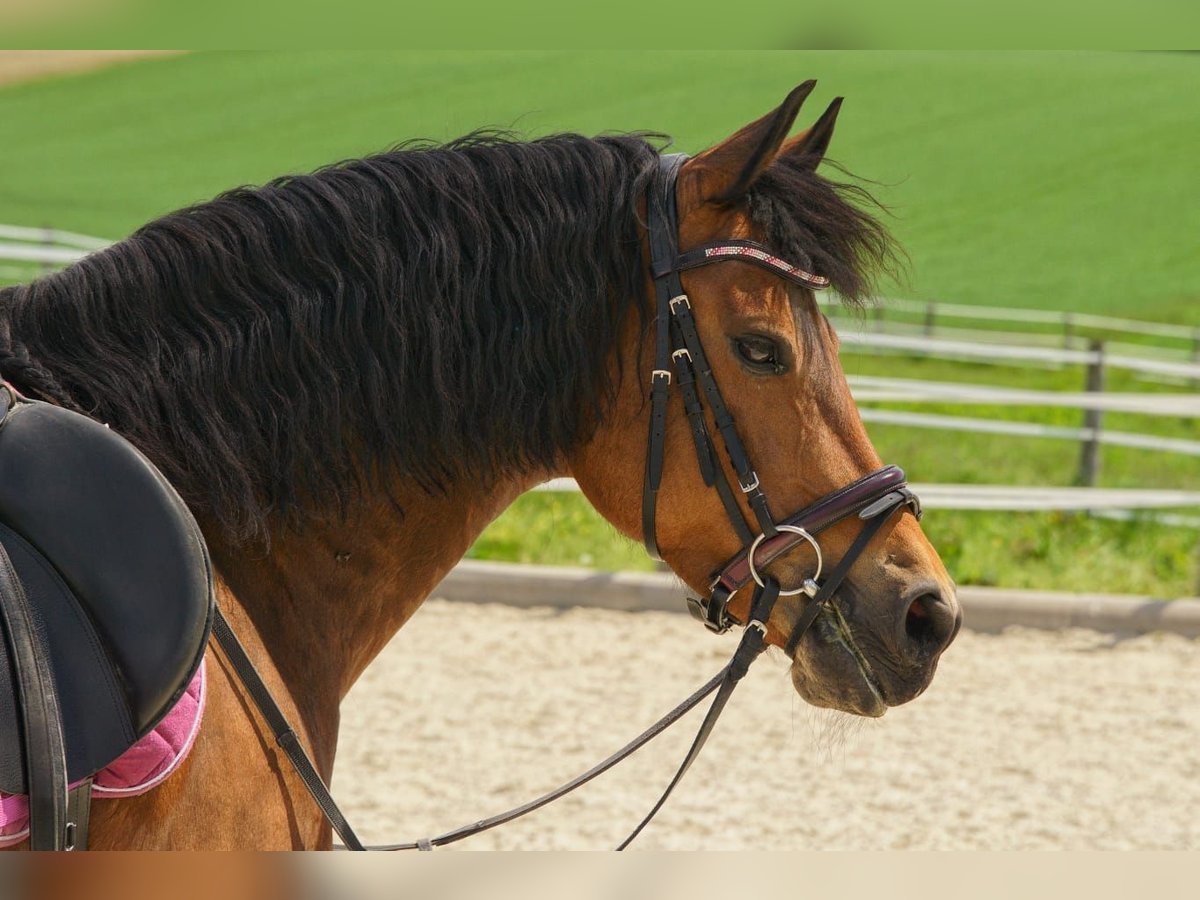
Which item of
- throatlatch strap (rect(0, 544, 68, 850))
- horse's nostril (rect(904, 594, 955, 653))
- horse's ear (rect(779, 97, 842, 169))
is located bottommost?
horse's nostril (rect(904, 594, 955, 653))

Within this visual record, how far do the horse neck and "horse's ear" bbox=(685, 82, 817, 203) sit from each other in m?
0.66

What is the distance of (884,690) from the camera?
6.94 feet

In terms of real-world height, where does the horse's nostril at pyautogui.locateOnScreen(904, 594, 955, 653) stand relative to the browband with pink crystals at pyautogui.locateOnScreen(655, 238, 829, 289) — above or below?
below

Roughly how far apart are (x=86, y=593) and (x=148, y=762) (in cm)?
26

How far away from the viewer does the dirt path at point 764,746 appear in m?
4.74

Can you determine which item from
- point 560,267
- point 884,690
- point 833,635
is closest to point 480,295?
point 560,267

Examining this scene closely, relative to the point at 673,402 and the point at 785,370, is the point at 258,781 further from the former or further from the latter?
the point at 785,370

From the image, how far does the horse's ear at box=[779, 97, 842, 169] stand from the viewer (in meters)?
2.19

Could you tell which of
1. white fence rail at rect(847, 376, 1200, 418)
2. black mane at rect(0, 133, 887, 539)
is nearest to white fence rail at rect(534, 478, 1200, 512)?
white fence rail at rect(847, 376, 1200, 418)

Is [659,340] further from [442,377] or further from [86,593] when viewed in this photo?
[86,593]

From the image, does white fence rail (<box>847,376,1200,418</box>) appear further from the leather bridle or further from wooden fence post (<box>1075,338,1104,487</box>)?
the leather bridle

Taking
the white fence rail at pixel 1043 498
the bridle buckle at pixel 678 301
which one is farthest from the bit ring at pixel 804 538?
the white fence rail at pixel 1043 498

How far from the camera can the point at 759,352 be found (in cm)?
208

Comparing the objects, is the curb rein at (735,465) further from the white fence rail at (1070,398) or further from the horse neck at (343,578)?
the white fence rail at (1070,398)
